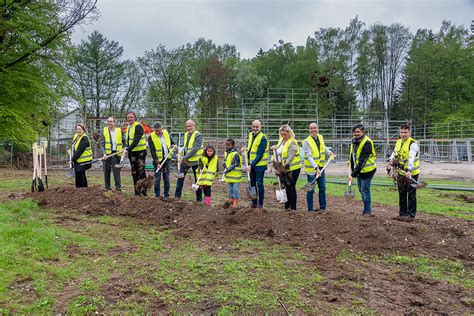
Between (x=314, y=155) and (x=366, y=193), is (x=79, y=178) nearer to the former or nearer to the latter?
(x=314, y=155)

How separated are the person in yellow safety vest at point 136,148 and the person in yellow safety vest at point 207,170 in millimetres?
1620

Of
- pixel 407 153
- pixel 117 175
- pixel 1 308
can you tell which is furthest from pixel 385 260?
pixel 117 175

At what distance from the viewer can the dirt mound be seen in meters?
5.77

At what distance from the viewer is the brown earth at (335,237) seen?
4.00 metres

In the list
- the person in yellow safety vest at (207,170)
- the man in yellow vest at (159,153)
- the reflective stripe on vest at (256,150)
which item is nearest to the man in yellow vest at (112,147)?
the man in yellow vest at (159,153)

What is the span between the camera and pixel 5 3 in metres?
10.2

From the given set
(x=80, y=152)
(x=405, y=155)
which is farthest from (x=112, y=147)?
(x=405, y=155)

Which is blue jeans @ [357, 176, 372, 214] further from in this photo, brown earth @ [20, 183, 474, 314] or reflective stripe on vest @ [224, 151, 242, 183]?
reflective stripe on vest @ [224, 151, 242, 183]

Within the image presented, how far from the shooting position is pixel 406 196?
25.4ft

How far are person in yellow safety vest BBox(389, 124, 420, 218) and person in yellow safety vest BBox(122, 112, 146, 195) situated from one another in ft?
18.7

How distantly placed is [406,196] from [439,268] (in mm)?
2896

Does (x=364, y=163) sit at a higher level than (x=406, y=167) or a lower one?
higher

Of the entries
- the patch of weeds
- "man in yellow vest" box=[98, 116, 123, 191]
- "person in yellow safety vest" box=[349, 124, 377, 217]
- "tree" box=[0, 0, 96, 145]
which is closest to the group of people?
"person in yellow safety vest" box=[349, 124, 377, 217]

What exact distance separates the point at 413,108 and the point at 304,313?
50026 millimetres
